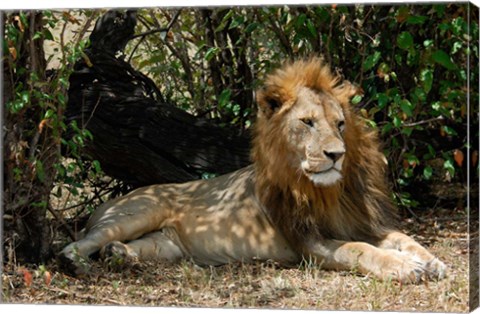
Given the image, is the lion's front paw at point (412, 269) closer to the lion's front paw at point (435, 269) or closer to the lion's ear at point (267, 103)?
the lion's front paw at point (435, 269)

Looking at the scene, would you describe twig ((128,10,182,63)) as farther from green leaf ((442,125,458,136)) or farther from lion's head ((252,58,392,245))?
green leaf ((442,125,458,136))

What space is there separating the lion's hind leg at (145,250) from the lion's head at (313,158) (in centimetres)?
46

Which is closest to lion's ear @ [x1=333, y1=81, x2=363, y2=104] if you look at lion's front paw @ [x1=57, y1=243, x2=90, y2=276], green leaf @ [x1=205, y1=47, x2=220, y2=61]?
green leaf @ [x1=205, y1=47, x2=220, y2=61]

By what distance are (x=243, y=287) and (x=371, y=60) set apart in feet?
4.09

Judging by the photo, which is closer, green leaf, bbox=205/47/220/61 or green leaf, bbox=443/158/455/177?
green leaf, bbox=443/158/455/177

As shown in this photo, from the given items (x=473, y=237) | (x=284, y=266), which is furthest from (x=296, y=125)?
(x=473, y=237)

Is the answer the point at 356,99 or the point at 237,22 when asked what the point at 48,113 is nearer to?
the point at 237,22

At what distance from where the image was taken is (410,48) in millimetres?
5320

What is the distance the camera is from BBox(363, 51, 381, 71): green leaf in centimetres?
551

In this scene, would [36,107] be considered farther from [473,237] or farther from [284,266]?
[473,237]

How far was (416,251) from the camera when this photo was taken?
4961 mm

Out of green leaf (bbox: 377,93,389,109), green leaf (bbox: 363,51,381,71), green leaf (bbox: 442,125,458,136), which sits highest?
green leaf (bbox: 363,51,381,71)

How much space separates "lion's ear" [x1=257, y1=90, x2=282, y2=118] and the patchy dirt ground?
2.02 ft

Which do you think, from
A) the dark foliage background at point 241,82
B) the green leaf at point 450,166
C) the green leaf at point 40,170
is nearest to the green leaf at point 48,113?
the dark foliage background at point 241,82
